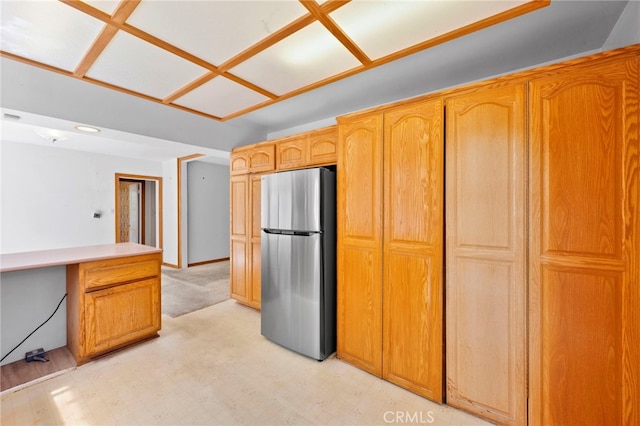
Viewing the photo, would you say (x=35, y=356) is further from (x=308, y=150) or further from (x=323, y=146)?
(x=323, y=146)

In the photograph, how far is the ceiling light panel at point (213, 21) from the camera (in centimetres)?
132

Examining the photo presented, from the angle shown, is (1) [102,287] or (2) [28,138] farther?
(2) [28,138]

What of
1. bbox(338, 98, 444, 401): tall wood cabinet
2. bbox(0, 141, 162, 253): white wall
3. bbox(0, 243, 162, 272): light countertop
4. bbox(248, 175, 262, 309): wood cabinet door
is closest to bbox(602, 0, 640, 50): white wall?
bbox(338, 98, 444, 401): tall wood cabinet

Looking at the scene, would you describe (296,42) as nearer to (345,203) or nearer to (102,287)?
(345,203)

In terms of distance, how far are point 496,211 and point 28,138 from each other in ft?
20.5

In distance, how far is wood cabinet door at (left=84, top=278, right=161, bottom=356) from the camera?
2229mm

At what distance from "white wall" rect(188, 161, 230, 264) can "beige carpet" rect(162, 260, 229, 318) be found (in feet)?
1.48

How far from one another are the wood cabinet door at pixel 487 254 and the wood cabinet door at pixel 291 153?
5.02 feet

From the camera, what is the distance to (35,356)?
2.21 metres

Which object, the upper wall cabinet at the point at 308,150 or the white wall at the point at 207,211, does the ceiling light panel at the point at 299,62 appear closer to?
the upper wall cabinet at the point at 308,150

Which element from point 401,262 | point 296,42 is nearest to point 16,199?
point 296,42

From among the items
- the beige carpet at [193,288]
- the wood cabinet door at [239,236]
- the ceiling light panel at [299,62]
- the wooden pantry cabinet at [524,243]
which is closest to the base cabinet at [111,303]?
the beige carpet at [193,288]

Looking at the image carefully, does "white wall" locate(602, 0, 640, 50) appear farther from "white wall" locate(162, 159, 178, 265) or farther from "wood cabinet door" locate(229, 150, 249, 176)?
"white wall" locate(162, 159, 178, 265)

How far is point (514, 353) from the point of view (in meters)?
1.53
